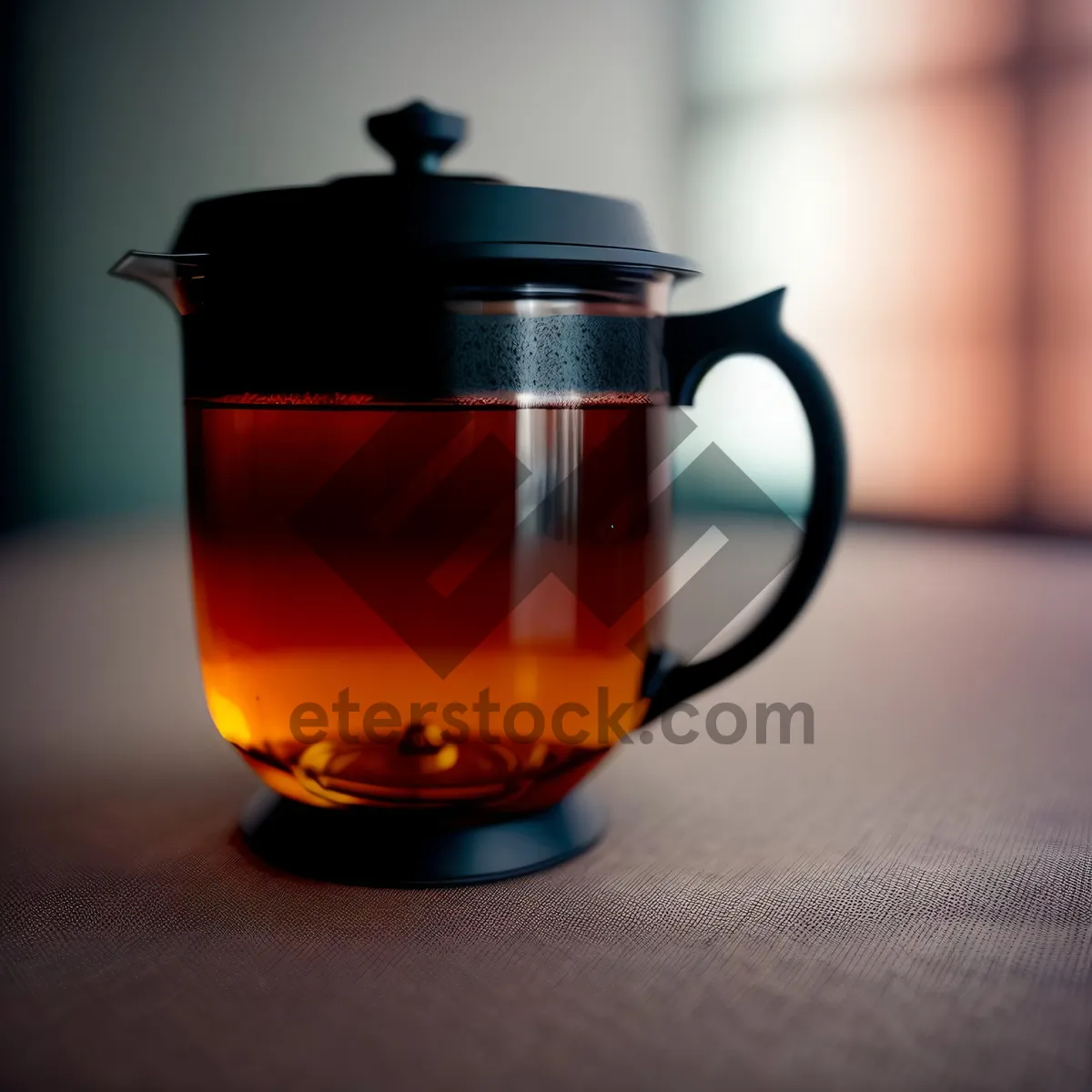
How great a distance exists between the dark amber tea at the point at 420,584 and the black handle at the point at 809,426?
2 cm

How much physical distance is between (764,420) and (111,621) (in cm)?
185

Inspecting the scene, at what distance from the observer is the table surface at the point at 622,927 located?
367 mm

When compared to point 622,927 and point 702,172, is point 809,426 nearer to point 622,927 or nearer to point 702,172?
point 622,927

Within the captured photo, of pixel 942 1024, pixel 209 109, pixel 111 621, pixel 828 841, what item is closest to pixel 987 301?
pixel 209 109

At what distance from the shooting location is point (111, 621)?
1.08 meters

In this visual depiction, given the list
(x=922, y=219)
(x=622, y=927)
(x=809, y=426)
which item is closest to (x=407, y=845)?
(x=622, y=927)

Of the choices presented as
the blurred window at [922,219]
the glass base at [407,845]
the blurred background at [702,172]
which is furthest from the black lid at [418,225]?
the blurred window at [922,219]

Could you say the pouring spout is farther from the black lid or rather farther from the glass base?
the glass base

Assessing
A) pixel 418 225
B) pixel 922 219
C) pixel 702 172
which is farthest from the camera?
pixel 702 172

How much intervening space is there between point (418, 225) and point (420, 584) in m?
0.13

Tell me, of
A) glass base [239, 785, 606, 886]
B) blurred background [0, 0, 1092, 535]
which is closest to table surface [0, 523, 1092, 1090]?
glass base [239, 785, 606, 886]

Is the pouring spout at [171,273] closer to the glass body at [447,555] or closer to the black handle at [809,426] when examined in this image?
the glass body at [447,555]

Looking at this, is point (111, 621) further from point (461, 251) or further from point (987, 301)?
point (987, 301)

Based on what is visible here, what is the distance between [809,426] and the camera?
509 mm
